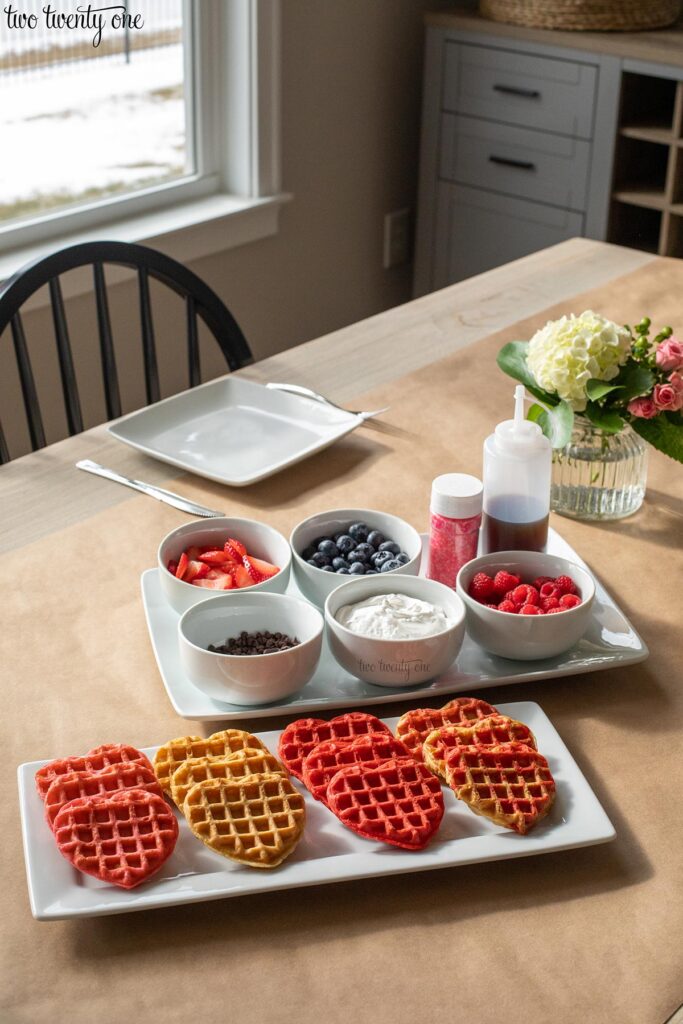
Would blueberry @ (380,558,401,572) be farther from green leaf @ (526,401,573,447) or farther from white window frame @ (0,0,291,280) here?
white window frame @ (0,0,291,280)

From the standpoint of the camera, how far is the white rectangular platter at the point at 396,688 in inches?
39.1

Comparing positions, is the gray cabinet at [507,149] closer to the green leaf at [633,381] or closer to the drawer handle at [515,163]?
the drawer handle at [515,163]

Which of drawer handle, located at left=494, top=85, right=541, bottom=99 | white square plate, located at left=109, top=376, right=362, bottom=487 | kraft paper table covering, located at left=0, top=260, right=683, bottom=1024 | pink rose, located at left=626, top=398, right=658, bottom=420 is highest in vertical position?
drawer handle, located at left=494, top=85, right=541, bottom=99

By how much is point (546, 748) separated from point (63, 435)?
201 cm

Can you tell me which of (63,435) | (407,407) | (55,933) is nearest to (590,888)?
(55,933)

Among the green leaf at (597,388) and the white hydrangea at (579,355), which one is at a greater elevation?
the white hydrangea at (579,355)

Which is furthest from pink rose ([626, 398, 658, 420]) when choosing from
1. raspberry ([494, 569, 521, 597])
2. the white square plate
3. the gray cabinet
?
the gray cabinet

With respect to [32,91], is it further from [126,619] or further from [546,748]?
[546,748]

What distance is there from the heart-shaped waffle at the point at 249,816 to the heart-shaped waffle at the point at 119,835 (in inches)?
0.9

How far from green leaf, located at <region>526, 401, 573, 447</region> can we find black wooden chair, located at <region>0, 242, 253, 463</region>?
62cm

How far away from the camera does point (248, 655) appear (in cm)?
→ 97

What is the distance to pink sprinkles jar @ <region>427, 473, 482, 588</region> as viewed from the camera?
3.64 ft

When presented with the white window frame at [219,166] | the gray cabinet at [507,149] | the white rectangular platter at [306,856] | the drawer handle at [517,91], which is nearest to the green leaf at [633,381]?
the white rectangular platter at [306,856]

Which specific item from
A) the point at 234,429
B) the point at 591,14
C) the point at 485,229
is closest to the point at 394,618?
the point at 234,429
